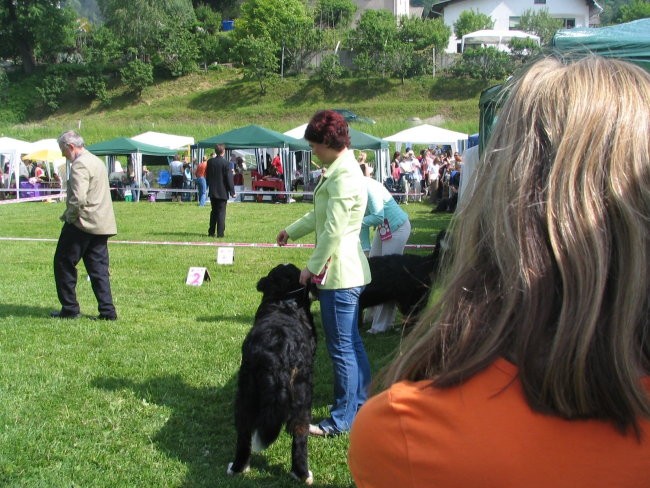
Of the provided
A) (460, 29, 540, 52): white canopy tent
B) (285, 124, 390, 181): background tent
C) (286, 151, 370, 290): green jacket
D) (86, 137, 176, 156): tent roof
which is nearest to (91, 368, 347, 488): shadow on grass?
(286, 151, 370, 290): green jacket

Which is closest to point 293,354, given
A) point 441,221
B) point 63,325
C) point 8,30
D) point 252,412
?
point 252,412

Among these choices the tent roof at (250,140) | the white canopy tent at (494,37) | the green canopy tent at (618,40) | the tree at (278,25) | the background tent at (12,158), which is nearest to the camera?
the green canopy tent at (618,40)

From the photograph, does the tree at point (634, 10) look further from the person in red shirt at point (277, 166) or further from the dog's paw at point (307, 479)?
the dog's paw at point (307, 479)

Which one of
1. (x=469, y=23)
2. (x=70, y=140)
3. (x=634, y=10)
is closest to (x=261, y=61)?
(x=469, y=23)

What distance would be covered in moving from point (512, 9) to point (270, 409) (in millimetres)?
75425

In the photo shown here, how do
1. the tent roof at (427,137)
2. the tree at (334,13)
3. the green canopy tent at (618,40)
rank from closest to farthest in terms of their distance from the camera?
the green canopy tent at (618,40), the tent roof at (427,137), the tree at (334,13)

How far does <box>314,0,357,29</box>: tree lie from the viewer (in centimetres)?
7075

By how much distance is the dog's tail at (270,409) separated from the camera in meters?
3.54

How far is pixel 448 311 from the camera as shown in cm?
101

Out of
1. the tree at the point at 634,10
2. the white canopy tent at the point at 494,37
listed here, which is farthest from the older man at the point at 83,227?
the tree at the point at 634,10

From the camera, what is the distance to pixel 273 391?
11.6 feet

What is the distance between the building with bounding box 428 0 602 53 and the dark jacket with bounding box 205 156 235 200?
187 feet

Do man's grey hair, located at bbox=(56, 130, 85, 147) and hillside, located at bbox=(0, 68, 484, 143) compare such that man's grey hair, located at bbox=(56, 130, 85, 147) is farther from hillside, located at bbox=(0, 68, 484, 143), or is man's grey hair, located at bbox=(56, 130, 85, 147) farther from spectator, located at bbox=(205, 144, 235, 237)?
hillside, located at bbox=(0, 68, 484, 143)

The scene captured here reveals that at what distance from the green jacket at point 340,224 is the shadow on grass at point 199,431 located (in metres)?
1.15
